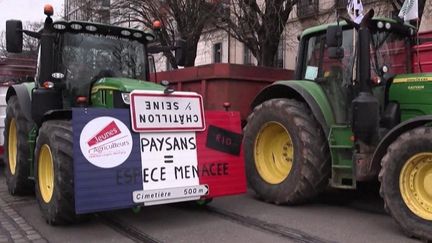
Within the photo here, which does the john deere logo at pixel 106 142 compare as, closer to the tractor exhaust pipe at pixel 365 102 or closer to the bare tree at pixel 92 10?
the tractor exhaust pipe at pixel 365 102

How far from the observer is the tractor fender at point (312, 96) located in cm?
669

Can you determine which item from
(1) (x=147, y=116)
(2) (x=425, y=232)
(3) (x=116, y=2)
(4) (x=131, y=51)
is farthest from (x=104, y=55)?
(3) (x=116, y=2)

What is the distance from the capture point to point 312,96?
22.5 ft

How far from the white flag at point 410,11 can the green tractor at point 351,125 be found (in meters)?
0.14

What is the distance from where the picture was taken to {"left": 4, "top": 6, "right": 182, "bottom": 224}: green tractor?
5.87 m

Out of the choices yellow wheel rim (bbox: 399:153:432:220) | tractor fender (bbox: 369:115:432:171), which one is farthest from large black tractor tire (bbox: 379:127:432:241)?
tractor fender (bbox: 369:115:432:171)

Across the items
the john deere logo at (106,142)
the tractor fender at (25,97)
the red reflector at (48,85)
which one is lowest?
the john deere logo at (106,142)

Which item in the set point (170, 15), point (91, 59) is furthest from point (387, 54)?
point (170, 15)

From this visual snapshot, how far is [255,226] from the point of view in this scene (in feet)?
19.6

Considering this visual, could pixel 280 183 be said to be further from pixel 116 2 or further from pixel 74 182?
pixel 116 2

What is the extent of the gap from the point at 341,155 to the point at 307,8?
15.4 metres

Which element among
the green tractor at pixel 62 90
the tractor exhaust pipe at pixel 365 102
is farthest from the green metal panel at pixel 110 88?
the tractor exhaust pipe at pixel 365 102

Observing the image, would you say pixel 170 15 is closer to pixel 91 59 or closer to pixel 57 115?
pixel 91 59

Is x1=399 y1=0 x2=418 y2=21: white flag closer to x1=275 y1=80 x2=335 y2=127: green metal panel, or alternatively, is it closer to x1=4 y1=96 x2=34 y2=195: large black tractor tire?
x1=275 y1=80 x2=335 y2=127: green metal panel
